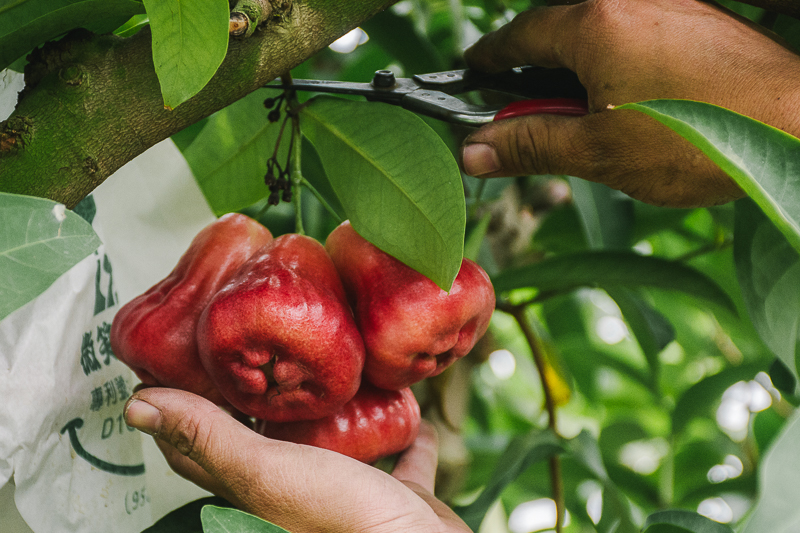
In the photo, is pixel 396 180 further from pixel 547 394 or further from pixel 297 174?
pixel 547 394

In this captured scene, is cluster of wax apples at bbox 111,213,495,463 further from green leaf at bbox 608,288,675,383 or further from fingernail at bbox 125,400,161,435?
green leaf at bbox 608,288,675,383

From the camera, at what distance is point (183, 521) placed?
23.5 inches

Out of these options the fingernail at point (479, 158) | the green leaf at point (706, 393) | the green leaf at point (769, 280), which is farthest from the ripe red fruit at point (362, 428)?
the green leaf at point (706, 393)

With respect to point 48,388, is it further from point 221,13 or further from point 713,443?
point 713,443

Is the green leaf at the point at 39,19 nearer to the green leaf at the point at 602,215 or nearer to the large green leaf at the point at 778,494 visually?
the large green leaf at the point at 778,494

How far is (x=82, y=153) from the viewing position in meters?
0.44

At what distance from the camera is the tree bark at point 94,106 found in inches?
16.9

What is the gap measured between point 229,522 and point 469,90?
488 mm

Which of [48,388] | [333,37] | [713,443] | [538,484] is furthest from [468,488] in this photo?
[333,37]

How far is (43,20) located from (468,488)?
4.14ft

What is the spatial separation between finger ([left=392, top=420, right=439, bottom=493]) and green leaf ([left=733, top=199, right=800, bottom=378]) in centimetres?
36

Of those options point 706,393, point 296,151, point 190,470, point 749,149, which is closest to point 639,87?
point 749,149

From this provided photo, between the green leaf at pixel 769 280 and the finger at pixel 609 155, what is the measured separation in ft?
0.27

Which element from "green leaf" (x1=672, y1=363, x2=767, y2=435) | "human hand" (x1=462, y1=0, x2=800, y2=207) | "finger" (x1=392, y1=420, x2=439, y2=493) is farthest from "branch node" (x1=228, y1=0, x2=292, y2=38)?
"green leaf" (x1=672, y1=363, x2=767, y2=435)
